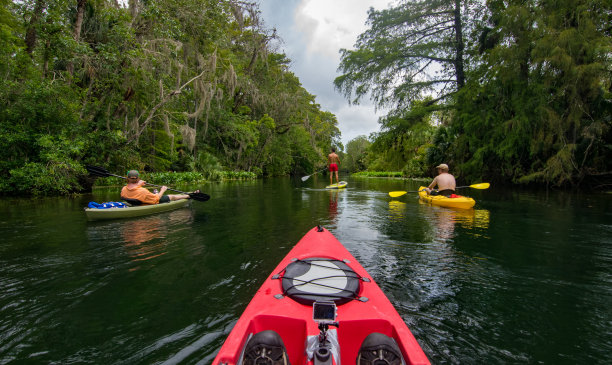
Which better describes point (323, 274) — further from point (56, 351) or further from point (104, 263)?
point (104, 263)

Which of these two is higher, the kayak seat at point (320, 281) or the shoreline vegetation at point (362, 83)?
the shoreline vegetation at point (362, 83)

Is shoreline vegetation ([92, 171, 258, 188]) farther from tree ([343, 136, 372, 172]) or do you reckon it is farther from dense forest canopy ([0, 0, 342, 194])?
tree ([343, 136, 372, 172])

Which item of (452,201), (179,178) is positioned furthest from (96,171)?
(452,201)

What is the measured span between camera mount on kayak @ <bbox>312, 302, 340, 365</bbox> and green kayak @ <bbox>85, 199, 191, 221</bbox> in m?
6.23

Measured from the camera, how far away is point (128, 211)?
6609mm

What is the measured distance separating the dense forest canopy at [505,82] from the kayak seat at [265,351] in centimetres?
1467

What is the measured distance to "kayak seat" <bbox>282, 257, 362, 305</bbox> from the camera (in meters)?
2.08

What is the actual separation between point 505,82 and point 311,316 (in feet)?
54.4

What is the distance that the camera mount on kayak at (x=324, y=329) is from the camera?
1.39 metres

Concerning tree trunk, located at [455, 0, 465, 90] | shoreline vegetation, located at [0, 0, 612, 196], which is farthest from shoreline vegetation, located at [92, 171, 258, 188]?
tree trunk, located at [455, 0, 465, 90]

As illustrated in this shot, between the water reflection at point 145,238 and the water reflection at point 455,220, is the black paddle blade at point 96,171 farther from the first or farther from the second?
the water reflection at point 455,220

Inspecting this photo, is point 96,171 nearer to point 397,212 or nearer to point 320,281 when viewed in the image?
point 320,281

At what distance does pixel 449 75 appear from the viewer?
17.3m

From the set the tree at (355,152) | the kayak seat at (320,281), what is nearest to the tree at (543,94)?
the kayak seat at (320,281)
